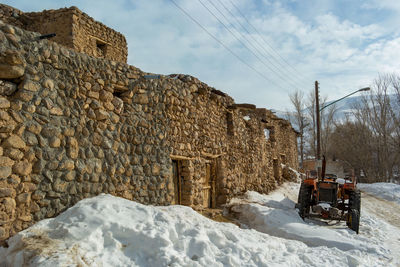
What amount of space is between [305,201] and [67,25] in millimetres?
8914

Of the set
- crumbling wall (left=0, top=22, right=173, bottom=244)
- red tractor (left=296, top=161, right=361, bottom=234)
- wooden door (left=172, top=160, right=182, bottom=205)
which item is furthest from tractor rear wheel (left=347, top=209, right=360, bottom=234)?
crumbling wall (left=0, top=22, right=173, bottom=244)

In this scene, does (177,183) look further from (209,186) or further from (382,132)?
(382,132)

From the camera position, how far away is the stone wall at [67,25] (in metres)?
9.27

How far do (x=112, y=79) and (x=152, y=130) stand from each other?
58.5 inches

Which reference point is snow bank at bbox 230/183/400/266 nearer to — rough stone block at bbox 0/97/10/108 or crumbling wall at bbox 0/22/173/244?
crumbling wall at bbox 0/22/173/244

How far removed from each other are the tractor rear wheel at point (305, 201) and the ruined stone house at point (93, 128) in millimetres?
2400

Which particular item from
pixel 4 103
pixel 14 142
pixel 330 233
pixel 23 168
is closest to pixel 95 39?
pixel 4 103

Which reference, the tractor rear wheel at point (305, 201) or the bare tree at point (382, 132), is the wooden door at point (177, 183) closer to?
the tractor rear wheel at point (305, 201)

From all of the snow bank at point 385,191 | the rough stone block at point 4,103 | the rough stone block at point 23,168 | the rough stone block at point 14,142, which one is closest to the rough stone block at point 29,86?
the rough stone block at point 4,103

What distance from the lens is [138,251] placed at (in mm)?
4047

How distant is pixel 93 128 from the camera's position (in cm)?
568

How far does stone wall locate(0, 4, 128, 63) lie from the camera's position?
9.27 meters

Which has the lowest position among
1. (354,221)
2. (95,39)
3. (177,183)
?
(354,221)

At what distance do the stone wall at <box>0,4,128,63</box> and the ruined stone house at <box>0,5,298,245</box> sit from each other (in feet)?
0.10
